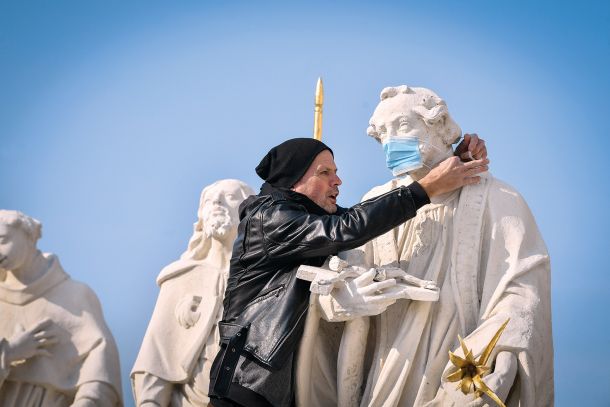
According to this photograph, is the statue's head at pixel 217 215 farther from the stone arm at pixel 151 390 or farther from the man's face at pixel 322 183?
the man's face at pixel 322 183

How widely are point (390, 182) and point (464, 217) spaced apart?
0.74m

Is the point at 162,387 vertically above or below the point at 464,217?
below

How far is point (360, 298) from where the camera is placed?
33.9 feet

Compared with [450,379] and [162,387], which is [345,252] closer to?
[450,379]

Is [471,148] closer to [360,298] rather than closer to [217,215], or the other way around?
[360,298]

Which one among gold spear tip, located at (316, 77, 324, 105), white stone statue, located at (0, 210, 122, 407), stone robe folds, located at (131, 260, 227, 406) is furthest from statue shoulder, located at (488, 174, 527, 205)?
white stone statue, located at (0, 210, 122, 407)

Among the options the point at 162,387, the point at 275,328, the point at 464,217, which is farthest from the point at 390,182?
the point at 162,387

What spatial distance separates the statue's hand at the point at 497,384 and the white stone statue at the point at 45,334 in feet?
10.5

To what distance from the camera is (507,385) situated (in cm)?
1015

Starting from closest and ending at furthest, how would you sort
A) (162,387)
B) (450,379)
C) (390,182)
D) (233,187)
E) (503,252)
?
(450,379) < (503,252) < (390,182) < (162,387) < (233,187)

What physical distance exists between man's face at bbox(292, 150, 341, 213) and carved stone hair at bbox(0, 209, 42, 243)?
2831mm

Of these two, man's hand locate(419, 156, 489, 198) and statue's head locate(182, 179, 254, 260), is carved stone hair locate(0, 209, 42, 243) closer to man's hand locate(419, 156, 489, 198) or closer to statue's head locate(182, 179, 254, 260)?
statue's head locate(182, 179, 254, 260)

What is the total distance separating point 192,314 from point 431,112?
281cm

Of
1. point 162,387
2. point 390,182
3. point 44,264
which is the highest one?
point 390,182
